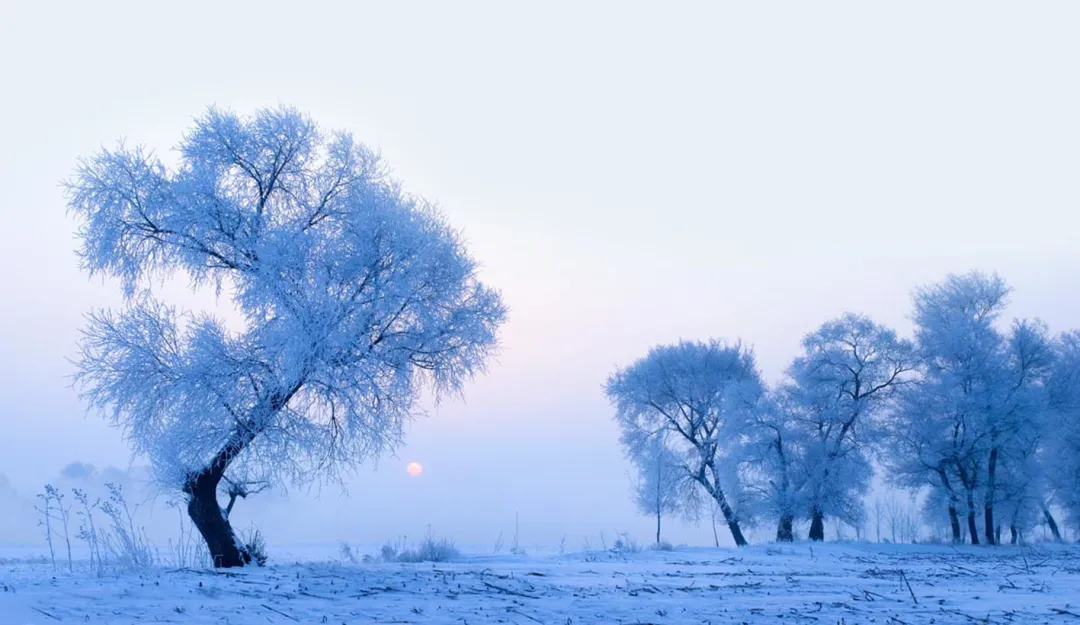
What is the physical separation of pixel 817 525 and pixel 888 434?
5033 millimetres

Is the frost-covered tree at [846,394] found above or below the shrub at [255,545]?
above

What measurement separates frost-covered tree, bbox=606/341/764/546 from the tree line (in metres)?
0.10

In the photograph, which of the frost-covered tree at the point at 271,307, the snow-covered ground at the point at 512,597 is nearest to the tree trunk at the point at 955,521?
the snow-covered ground at the point at 512,597

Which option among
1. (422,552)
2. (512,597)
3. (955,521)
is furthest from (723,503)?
(512,597)

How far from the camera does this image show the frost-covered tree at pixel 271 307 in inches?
533

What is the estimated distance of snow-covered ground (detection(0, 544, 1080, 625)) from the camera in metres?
8.48

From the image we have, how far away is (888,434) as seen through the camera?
36594 millimetres

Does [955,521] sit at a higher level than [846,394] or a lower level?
lower

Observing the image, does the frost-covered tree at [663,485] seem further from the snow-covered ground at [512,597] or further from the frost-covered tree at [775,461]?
the snow-covered ground at [512,597]

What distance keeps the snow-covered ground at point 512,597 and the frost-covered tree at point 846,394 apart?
2141 cm

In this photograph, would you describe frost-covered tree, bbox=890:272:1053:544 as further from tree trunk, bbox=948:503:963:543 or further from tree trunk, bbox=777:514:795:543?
tree trunk, bbox=777:514:795:543

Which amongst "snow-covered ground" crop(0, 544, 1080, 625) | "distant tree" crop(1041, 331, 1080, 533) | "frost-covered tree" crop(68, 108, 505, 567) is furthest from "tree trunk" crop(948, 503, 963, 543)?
"frost-covered tree" crop(68, 108, 505, 567)

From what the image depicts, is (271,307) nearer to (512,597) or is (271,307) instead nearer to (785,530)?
(512,597)

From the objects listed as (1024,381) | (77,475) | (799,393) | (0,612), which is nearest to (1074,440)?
(1024,381)
